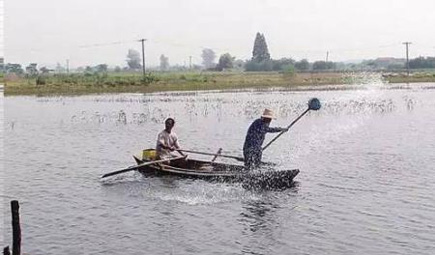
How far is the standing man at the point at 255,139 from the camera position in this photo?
52.3ft

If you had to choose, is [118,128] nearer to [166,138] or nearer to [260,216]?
[166,138]

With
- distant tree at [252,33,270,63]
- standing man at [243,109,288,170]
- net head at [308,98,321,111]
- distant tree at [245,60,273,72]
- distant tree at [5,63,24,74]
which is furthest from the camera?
distant tree at [252,33,270,63]

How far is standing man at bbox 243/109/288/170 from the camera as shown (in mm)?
15953

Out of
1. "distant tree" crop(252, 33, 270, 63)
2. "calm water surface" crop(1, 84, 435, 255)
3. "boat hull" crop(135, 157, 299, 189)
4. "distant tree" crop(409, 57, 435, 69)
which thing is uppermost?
"distant tree" crop(252, 33, 270, 63)

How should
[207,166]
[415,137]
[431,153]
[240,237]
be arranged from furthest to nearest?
[415,137], [431,153], [207,166], [240,237]

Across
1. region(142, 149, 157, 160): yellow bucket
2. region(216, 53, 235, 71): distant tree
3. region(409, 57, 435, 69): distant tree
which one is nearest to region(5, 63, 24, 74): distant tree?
region(216, 53, 235, 71): distant tree

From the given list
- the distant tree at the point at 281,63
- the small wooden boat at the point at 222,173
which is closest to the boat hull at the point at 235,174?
the small wooden boat at the point at 222,173

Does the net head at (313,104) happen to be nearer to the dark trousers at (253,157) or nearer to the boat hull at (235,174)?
the dark trousers at (253,157)

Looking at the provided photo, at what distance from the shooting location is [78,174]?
1906cm

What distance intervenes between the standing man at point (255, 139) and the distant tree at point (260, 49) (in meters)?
133

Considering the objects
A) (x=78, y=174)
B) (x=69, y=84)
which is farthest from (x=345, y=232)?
(x=69, y=84)

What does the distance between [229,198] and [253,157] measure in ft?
5.78

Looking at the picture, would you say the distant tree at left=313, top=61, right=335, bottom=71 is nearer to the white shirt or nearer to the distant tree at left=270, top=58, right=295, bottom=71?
the distant tree at left=270, top=58, right=295, bottom=71

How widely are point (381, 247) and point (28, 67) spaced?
5179 inches
